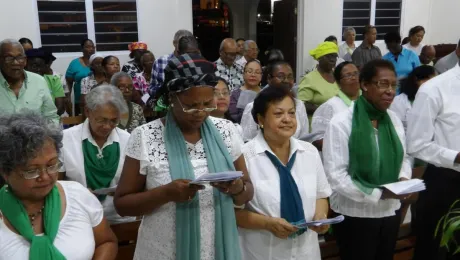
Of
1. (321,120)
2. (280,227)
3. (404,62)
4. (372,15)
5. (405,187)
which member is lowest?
(280,227)

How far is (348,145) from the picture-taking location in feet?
7.42

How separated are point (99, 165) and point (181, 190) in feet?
3.57

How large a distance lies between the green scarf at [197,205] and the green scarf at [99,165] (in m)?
0.92

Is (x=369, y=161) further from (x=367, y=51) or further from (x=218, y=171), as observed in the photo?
(x=367, y=51)

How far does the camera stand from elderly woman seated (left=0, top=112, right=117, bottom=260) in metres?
1.51

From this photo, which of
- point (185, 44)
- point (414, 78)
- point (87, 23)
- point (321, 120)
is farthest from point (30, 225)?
point (87, 23)

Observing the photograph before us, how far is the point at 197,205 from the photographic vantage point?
1.73 meters

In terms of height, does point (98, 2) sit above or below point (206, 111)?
above

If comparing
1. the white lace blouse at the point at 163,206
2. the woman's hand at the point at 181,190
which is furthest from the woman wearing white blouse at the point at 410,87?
the woman's hand at the point at 181,190

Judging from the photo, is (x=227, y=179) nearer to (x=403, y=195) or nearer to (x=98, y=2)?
(x=403, y=195)

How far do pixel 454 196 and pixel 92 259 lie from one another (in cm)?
211

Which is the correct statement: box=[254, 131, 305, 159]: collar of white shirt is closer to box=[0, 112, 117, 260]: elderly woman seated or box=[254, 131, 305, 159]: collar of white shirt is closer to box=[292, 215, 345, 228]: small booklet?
box=[292, 215, 345, 228]: small booklet

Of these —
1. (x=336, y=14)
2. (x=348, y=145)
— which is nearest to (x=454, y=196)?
(x=348, y=145)

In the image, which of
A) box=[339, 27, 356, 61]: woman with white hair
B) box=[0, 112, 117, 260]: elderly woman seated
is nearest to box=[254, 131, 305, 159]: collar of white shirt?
box=[0, 112, 117, 260]: elderly woman seated
